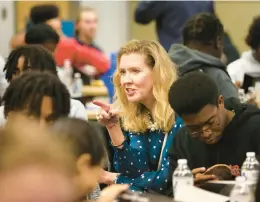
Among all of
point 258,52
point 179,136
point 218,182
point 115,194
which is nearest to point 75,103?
point 179,136

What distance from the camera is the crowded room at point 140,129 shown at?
173 cm

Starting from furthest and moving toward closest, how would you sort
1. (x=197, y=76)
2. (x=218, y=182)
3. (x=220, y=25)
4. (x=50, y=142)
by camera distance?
(x=220, y=25), (x=197, y=76), (x=218, y=182), (x=50, y=142)

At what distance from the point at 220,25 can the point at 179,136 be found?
1.87 m

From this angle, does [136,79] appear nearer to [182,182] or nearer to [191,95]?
[191,95]

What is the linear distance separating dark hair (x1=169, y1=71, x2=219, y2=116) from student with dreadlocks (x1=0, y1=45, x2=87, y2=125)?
748 millimetres

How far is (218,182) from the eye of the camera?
3.21 m

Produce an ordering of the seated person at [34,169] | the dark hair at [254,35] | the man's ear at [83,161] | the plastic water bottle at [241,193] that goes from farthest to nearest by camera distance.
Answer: the dark hair at [254,35] → the plastic water bottle at [241,193] → the man's ear at [83,161] → the seated person at [34,169]

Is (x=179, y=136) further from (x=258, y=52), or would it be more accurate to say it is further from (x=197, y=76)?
(x=258, y=52)

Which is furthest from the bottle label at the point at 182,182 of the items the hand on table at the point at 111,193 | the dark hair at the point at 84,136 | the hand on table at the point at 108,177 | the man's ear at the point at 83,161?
the man's ear at the point at 83,161

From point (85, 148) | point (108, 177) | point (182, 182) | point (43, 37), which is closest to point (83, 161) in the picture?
point (85, 148)

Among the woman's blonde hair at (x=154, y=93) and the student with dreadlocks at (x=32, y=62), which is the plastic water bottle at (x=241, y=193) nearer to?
the woman's blonde hair at (x=154, y=93)

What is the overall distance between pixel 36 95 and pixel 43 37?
8.67 feet

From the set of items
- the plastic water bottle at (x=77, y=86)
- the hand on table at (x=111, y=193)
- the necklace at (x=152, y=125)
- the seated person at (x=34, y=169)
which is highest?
the seated person at (x=34, y=169)

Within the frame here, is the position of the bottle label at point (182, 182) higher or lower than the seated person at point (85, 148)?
lower
